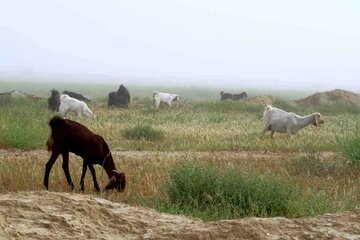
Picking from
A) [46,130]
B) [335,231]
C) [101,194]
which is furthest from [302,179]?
[46,130]

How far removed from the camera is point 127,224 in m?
5.00

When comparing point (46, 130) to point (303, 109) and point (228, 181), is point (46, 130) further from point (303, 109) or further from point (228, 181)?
point (303, 109)

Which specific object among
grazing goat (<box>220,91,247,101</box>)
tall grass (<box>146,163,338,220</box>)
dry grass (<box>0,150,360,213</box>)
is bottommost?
grazing goat (<box>220,91,247,101</box>)

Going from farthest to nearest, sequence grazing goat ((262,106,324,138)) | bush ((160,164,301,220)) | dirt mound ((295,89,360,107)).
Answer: dirt mound ((295,89,360,107)), grazing goat ((262,106,324,138)), bush ((160,164,301,220))

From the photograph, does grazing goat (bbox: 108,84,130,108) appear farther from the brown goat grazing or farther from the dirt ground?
the dirt ground

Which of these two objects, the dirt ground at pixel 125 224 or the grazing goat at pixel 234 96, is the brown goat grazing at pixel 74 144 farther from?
the grazing goat at pixel 234 96

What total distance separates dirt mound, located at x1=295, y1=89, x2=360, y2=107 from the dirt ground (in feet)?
107

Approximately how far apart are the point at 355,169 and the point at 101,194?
5.79 meters

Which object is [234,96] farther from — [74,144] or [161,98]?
[74,144]

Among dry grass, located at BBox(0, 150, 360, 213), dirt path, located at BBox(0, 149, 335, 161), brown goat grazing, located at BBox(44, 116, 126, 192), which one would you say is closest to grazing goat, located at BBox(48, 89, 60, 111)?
dirt path, located at BBox(0, 149, 335, 161)

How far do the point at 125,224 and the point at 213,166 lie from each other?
4022 mm

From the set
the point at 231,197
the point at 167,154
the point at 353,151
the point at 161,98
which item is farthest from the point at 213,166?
the point at 161,98

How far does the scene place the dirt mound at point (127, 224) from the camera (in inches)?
184

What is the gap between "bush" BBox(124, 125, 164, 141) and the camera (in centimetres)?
1773
